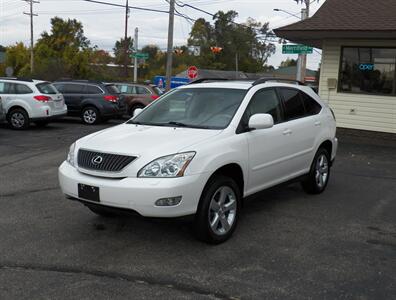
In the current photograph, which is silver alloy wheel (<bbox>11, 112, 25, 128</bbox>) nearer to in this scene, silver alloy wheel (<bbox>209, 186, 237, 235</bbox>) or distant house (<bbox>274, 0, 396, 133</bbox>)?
distant house (<bbox>274, 0, 396, 133</bbox>)

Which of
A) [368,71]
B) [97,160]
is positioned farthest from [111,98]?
[97,160]

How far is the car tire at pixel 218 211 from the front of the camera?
480cm

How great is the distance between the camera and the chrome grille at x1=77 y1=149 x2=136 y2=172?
185 inches

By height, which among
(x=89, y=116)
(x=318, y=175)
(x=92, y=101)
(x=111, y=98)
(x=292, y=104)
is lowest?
(x=89, y=116)

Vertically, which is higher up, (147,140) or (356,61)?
(356,61)

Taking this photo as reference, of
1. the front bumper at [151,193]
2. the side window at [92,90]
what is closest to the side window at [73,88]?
the side window at [92,90]

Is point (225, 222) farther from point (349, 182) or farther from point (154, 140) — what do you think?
point (349, 182)

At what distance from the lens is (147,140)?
5004mm

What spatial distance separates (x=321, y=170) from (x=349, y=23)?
A: 737 cm

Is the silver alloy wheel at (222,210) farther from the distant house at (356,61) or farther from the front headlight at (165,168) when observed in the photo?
the distant house at (356,61)

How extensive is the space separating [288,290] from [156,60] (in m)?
108

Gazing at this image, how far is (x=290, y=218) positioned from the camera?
6074 millimetres

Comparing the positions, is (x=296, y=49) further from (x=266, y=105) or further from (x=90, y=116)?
(x=266, y=105)

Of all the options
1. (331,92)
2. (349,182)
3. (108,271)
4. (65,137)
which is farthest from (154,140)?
(331,92)
